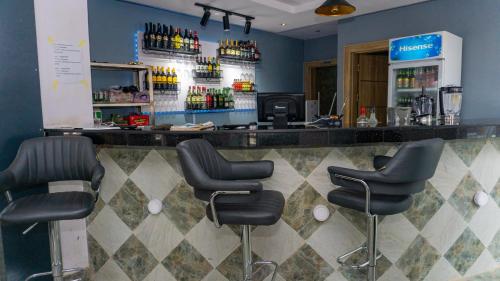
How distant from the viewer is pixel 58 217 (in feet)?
5.69

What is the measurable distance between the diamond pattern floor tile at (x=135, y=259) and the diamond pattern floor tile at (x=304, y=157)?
43.2 inches

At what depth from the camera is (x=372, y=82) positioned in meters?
5.70

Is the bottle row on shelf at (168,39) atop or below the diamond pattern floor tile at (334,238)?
atop

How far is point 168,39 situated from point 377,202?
12.4 feet

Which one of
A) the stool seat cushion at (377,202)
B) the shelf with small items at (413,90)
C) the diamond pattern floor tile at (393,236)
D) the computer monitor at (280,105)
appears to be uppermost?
the shelf with small items at (413,90)

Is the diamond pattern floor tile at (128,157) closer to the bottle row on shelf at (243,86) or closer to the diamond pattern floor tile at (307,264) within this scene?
the diamond pattern floor tile at (307,264)

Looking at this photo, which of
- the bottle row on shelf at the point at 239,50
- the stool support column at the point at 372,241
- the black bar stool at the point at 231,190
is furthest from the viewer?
the bottle row on shelf at the point at 239,50

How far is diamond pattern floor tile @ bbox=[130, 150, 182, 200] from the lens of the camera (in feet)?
7.43

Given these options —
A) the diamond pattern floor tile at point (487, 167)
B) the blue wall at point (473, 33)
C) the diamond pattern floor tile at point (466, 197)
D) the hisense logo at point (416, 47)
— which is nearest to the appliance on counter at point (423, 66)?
the hisense logo at point (416, 47)

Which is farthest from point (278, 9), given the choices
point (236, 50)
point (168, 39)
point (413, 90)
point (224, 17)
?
point (413, 90)

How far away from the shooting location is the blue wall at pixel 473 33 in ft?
13.5

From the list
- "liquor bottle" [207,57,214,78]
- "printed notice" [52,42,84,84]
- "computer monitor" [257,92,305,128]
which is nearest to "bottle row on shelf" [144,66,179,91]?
"liquor bottle" [207,57,214,78]

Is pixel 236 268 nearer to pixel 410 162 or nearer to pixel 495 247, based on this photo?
pixel 410 162

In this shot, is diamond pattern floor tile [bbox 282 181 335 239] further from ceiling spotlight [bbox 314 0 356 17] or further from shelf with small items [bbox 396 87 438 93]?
shelf with small items [bbox 396 87 438 93]
